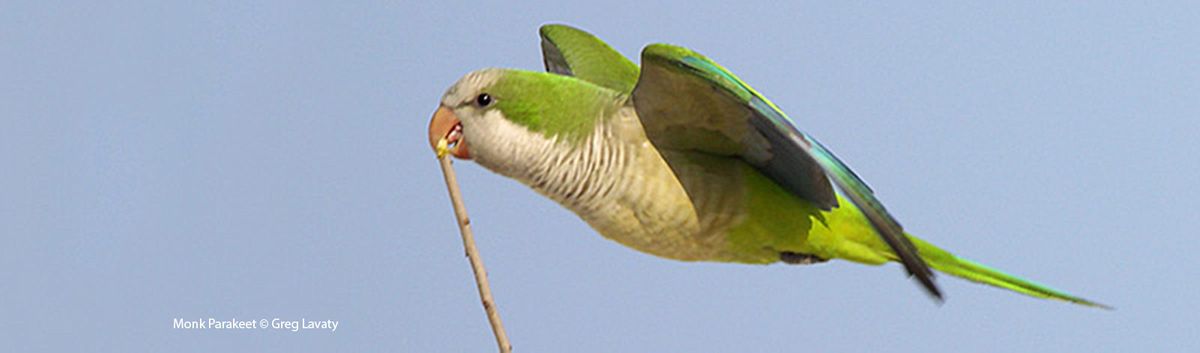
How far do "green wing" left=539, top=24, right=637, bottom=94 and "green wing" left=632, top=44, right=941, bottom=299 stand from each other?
9.9 inches

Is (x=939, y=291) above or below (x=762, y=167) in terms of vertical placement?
below

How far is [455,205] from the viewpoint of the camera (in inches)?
47.5

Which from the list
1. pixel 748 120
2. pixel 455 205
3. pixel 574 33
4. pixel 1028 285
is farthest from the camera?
pixel 574 33

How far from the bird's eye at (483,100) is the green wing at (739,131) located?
16 centimetres

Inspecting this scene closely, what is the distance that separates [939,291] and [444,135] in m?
0.52

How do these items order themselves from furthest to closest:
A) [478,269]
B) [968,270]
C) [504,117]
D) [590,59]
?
[590,59], [968,270], [504,117], [478,269]

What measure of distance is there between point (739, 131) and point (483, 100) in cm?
27

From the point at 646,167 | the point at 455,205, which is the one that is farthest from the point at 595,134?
the point at 455,205

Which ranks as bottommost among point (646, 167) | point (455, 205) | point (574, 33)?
point (455, 205)

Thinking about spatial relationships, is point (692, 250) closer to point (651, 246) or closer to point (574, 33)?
point (651, 246)

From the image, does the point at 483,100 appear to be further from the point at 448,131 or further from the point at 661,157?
the point at 661,157

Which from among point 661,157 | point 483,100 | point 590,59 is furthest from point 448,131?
point 590,59

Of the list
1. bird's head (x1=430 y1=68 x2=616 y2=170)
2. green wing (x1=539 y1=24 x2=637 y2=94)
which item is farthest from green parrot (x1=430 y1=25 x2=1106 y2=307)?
green wing (x1=539 y1=24 x2=637 y2=94)

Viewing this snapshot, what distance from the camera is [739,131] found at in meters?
1.48
